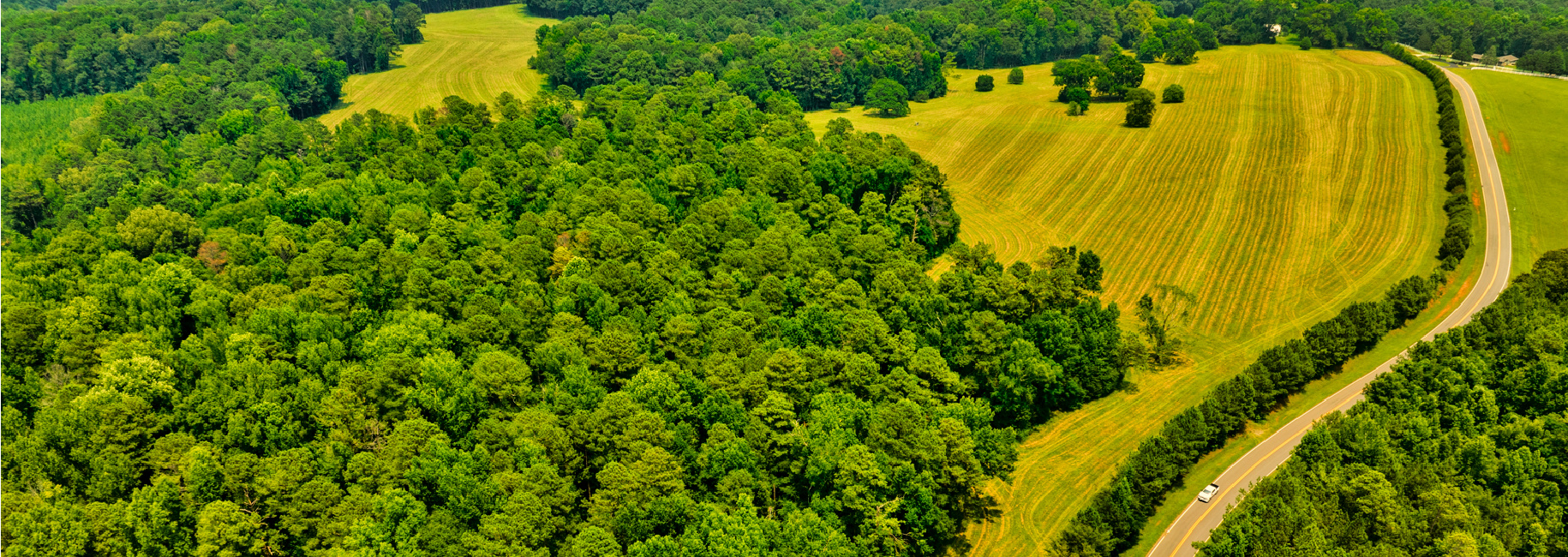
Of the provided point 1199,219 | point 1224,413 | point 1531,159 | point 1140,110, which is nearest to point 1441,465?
point 1224,413

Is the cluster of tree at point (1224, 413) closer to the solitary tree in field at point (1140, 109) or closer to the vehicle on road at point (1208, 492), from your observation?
the vehicle on road at point (1208, 492)

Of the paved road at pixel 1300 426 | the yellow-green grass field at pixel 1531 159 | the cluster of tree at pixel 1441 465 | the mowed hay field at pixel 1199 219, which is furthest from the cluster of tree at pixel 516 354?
the yellow-green grass field at pixel 1531 159

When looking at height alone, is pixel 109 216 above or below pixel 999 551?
above

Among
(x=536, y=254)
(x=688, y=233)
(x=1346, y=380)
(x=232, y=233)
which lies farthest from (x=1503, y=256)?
(x=232, y=233)

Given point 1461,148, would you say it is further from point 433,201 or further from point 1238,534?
point 433,201

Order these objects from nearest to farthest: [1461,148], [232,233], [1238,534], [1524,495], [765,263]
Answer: [1238,534] < [1524,495] < [765,263] < [232,233] < [1461,148]

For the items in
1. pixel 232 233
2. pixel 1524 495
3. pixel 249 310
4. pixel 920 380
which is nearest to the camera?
pixel 1524 495

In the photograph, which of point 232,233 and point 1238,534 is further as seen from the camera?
point 232,233
